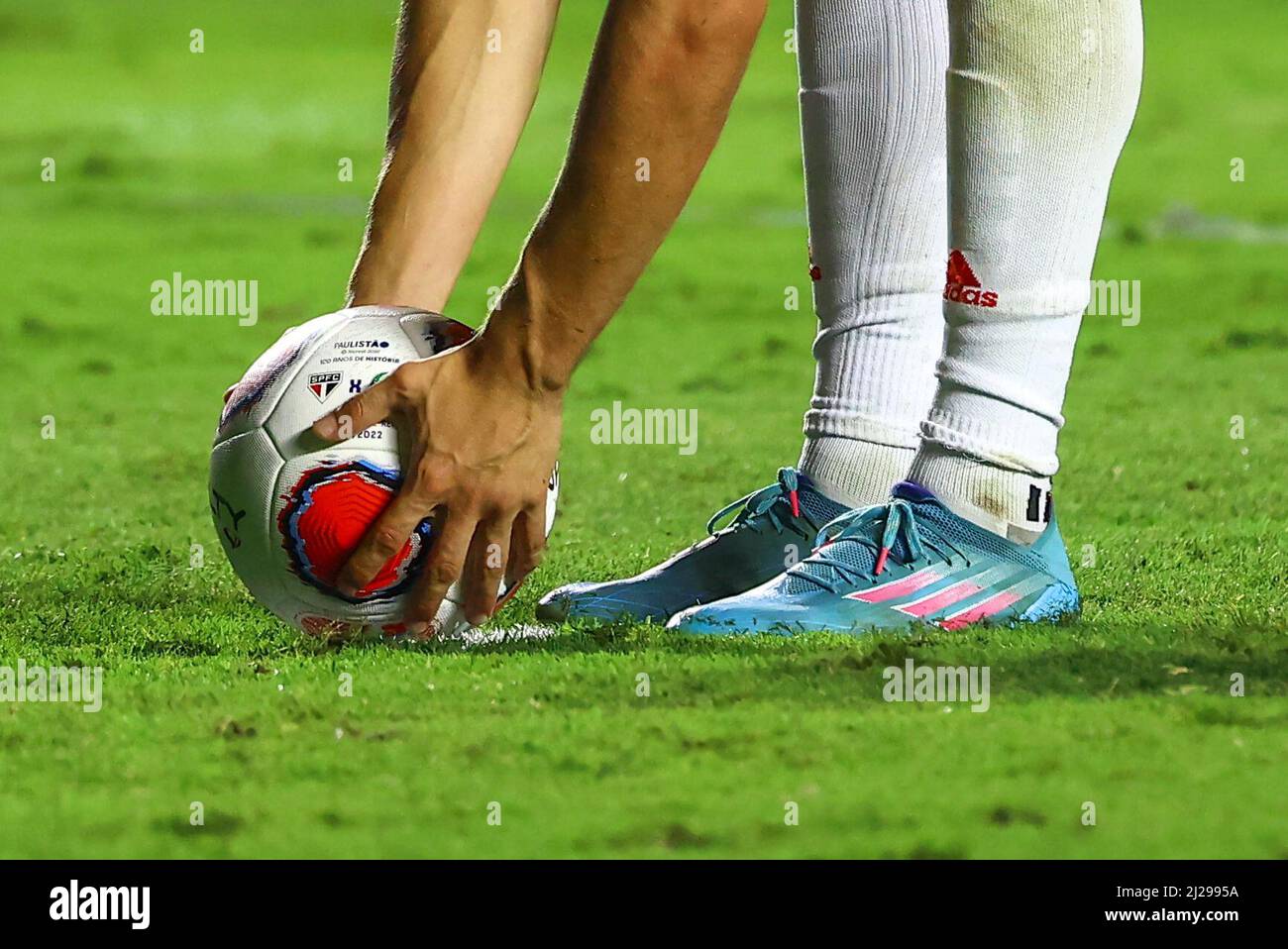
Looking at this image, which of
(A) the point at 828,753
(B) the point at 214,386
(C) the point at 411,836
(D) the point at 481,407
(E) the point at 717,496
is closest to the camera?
(C) the point at 411,836

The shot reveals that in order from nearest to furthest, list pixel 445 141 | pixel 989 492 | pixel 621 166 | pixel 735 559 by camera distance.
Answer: pixel 621 166 → pixel 989 492 → pixel 445 141 → pixel 735 559

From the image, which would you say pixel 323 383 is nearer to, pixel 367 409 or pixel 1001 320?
pixel 367 409

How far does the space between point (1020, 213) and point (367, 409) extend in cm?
98

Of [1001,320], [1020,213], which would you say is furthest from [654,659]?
[1020,213]

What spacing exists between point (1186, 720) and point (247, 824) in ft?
3.53

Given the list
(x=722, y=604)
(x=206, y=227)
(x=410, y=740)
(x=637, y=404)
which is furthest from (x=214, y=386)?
(x=206, y=227)

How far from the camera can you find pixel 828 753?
2.32 metres

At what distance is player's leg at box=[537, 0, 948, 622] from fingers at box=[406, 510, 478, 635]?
467 mm

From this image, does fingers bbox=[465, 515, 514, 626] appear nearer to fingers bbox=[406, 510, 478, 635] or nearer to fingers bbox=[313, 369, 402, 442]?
fingers bbox=[406, 510, 478, 635]

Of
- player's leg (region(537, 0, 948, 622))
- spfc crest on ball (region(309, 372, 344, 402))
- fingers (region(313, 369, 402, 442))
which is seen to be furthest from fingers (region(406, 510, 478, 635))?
player's leg (region(537, 0, 948, 622))

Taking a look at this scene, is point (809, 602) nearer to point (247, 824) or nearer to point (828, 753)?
point (828, 753)

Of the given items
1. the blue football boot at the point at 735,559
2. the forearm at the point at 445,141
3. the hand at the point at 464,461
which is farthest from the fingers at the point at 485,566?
the forearm at the point at 445,141

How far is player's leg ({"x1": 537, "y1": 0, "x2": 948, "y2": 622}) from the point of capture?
3365 millimetres

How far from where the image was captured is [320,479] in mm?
2900
